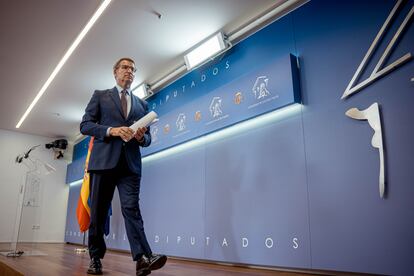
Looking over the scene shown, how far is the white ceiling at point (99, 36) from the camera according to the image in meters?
2.80

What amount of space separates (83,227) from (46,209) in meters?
3.32

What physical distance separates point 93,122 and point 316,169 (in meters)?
1.53

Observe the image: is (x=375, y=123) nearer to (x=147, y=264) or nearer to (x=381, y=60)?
(x=381, y=60)

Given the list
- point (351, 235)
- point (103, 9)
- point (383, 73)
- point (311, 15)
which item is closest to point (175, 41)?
point (103, 9)

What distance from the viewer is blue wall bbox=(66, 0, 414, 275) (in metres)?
1.78

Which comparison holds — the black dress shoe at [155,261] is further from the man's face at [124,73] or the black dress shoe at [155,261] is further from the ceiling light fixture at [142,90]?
the ceiling light fixture at [142,90]

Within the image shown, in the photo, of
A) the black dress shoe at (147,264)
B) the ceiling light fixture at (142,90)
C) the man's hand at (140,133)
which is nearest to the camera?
the black dress shoe at (147,264)

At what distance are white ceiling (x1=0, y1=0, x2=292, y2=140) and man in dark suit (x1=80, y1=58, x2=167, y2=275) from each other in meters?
Answer: 1.27

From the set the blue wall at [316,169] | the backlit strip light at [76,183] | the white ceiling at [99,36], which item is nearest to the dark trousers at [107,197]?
the blue wall at [316,169]

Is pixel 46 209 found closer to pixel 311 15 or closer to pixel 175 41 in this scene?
pixel 175 41

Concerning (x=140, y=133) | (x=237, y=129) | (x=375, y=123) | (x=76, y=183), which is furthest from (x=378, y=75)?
(x=76, y=183)

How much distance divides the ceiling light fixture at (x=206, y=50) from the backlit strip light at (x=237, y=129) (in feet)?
2.72

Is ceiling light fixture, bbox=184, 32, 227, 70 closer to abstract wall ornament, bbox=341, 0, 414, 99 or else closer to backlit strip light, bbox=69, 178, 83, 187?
abstract wall ornament, bbox=341, 0, 414, 99

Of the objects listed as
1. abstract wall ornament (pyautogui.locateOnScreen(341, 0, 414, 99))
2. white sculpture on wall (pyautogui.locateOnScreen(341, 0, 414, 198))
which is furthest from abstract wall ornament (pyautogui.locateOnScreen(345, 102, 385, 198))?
abstract wall ornament (pyautogui.locateOnScreen(341, 0, 414, 99))
